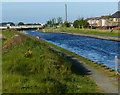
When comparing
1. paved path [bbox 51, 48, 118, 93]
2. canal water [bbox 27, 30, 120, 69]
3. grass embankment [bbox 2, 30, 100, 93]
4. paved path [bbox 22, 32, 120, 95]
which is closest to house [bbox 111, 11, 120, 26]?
canal water [bbox 27, 30, 120, 69]

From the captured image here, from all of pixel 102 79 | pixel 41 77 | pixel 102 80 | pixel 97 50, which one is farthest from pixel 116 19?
pixel 41 77

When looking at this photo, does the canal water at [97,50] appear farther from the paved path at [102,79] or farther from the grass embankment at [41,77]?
the grass embankment at [41,77]

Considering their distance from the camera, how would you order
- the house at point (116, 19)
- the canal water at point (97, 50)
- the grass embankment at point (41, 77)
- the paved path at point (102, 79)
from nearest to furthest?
the grass embankment at point (41, 77)
the paved path at point (102, 79)
the canal water at point (97, 50)
the house at point (116, 19)

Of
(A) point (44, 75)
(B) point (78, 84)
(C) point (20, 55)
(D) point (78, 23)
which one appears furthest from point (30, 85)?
(D) point (78, 23)

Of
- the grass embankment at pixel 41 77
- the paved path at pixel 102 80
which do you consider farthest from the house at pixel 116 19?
the grass embankment at pixel 41 77

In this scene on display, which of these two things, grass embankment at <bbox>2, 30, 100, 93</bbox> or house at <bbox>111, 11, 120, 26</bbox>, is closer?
grass embankment at <bbox>2, 30, 100, 93</bbox>

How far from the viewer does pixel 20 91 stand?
39.3ft

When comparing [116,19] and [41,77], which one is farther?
[116,19]

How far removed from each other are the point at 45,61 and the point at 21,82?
4792 mm

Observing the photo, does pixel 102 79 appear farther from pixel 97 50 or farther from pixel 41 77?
pixel 97 50

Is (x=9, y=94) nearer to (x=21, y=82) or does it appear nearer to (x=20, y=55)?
(x=21, y=82)

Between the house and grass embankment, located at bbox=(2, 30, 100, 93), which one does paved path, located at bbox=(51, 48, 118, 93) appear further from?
the house

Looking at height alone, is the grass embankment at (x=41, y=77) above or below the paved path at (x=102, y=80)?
above

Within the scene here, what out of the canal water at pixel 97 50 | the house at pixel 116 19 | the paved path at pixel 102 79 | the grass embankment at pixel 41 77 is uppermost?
the house at pixel 116 19
